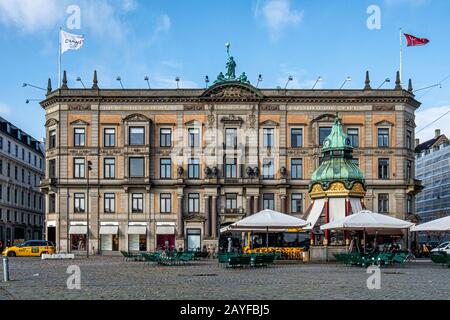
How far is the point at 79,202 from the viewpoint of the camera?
6769cm

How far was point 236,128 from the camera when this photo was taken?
6756cm

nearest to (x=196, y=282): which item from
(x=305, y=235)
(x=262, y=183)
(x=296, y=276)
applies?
(x=296, y=276)

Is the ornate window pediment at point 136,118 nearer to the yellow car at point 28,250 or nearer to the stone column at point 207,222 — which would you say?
the stone column at point 207,222

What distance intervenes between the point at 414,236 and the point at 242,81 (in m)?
21.7

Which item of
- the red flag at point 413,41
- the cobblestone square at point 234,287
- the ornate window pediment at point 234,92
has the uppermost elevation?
the red flag at point 413,41

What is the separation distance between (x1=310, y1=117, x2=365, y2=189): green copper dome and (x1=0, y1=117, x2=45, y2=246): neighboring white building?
159 feet

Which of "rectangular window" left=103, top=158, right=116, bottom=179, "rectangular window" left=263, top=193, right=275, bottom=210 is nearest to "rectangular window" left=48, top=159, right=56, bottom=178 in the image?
"rectangular window" left=103, top=158, right=116, bottom=179

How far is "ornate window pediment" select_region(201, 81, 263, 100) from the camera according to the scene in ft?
222

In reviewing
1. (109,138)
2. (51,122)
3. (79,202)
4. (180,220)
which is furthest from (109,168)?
(180,220)

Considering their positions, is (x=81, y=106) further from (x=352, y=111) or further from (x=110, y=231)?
(x=352, y=111)

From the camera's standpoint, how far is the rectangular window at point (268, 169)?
222ft

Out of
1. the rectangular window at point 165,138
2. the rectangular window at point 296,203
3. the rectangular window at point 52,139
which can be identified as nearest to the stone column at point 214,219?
the rectangular window at point 165,138

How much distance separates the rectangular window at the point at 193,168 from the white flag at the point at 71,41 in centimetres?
1458

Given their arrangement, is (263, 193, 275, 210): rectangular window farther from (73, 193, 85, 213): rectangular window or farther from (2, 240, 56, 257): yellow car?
(2, 240, 56, 257): yellow car
